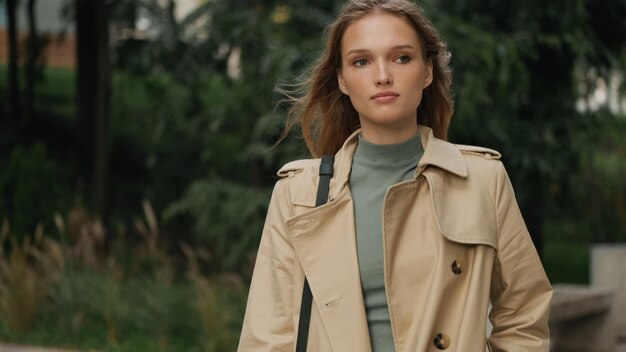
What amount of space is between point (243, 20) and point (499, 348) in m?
7.86

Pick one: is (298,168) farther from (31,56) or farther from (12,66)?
(12,66)

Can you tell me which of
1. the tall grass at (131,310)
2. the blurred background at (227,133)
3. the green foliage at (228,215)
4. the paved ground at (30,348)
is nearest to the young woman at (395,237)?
the blurred background at (227,133)

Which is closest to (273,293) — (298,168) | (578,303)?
(298,168)

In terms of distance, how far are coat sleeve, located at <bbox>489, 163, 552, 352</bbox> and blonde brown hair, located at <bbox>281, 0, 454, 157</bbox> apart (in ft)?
1.03

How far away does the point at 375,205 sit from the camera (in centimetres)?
A: 265

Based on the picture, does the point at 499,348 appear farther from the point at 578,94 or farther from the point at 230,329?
the point at 578,94

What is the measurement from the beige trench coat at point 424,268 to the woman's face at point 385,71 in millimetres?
113

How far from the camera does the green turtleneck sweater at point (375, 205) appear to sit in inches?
101

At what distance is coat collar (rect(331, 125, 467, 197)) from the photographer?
2602 millimetres

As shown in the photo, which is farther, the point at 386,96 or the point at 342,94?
the point at 342,94

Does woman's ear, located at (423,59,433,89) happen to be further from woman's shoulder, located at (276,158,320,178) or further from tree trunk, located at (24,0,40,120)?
tree trunk, located at (24,0,40,120)

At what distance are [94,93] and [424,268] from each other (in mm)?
14393

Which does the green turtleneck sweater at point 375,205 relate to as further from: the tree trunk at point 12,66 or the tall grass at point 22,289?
the tree trunk at point 12,66

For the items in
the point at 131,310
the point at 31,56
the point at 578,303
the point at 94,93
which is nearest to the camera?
the point at 578,303
